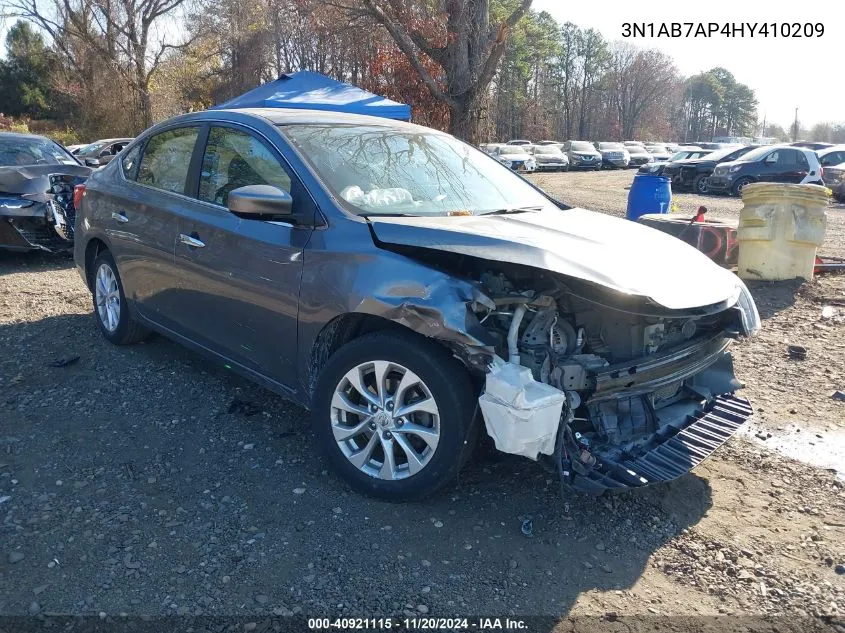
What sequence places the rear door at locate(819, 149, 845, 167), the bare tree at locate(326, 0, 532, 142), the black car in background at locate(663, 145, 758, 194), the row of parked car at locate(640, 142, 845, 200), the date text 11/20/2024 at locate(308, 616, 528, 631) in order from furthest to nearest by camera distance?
1. the black car in background at locate(663, 145, 758, 194)
2. the rear door at locate(819, 149, 845, 167)
3. the row of parked car at locate(640, 142, 845, 200)
4. the bare tree at locate(326, 0, 532, 142)
5. the date text 11/20/2024 at locate(308, 616, 528, 631)

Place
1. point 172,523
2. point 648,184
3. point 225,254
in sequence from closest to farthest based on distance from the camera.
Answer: point 172,523
point 225,254
point 648,184

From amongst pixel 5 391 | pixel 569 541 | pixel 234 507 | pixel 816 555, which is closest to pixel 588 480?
pixel 569 541

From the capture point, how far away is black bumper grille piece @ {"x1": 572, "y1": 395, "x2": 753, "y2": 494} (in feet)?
9.32

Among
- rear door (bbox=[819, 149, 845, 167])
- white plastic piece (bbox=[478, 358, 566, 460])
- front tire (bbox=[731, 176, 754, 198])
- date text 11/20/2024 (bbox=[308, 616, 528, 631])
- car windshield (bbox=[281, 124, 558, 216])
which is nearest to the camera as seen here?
date text 11/20/2024 (bbox=[308, 616, 528, 631])

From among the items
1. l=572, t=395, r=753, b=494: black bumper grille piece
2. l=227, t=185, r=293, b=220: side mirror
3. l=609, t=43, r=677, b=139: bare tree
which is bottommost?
l=572, t=395, r=753, b=494: black bumper grille piece

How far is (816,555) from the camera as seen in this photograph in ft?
9.48

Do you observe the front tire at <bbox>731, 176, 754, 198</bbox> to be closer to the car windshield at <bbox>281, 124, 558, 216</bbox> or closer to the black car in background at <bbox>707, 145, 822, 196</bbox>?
the black car in background at <bbox>707, 145, 822, 196</bbox>

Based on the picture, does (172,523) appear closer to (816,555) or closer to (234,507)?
(234,507)

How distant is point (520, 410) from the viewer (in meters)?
2.71

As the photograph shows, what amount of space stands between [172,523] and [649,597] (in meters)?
2.01

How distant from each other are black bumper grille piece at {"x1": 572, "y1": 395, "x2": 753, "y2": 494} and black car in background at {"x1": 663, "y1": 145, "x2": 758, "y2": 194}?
19.4 meters

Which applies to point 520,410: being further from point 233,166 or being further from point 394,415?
point 233,166

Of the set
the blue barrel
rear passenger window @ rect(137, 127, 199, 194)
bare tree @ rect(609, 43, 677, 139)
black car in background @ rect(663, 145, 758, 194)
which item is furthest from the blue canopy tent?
bare tree @ rect(609, 43, 677, 139)

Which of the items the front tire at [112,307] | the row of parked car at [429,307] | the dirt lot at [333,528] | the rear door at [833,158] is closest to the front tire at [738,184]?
the rear door at [833,158]
